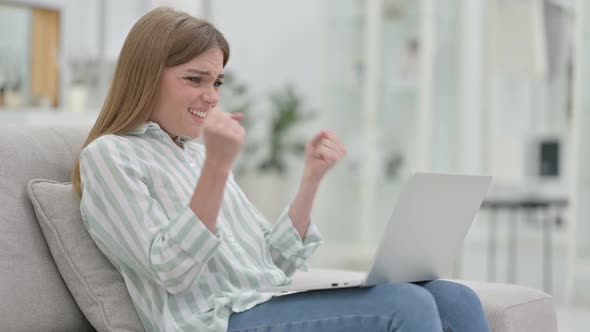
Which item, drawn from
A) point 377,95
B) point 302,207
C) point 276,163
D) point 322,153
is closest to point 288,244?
point 302,207

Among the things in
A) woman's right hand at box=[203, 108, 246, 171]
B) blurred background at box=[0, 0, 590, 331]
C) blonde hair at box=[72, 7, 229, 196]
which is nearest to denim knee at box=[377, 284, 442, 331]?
woman's right hand at box=[203, 108, 246, 171]

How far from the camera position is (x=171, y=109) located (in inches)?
70.6

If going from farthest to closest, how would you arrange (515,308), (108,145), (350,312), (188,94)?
(515,308), (188,94), (108,145), (350,312)

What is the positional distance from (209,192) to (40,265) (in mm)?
462

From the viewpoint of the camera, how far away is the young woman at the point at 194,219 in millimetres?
1509

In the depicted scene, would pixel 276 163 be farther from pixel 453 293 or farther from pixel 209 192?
pixel 209 192

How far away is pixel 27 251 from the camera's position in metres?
1.74

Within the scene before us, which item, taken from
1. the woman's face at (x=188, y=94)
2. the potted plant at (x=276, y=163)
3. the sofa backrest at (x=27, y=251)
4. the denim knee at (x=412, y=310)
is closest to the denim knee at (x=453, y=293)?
the denim knee at (x=412, y=310)

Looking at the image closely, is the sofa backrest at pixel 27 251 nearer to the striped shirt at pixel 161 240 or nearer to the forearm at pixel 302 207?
the striped shirt at pixel 161 240

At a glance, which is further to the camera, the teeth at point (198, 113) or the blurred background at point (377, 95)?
the blurred background at point (377, 95)

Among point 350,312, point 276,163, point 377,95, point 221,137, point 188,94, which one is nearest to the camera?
point 221,137

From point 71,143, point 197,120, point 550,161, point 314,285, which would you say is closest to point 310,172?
point 197,120

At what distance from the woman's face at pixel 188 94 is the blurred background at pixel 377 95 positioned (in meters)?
2.94

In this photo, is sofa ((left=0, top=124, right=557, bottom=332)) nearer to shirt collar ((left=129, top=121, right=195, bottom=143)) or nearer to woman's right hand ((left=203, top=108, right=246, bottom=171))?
shirt collar ((left=129, top=121, right=195, bottom=143))
